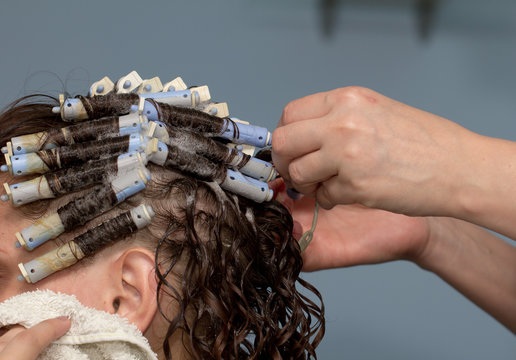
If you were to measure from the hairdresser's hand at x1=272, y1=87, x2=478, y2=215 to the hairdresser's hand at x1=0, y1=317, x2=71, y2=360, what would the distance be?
46cm

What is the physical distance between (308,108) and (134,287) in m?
0.44

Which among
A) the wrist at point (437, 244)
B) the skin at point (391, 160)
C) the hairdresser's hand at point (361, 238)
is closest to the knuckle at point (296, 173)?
the skin at point (391, 160)

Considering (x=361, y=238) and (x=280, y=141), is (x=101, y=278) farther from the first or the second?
(x=361, y=238)

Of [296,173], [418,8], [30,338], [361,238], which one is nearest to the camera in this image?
[30,338]

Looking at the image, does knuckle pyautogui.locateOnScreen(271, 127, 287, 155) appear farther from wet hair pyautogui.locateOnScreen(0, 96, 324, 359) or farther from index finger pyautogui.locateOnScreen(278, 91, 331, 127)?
wet hair pyautogui.locateOnScreen(0, 96, 324, 359)

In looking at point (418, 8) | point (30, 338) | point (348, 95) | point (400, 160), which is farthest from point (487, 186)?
point (418, 8)

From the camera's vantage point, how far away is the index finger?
93cm

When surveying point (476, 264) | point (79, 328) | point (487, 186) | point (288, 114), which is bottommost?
point (476, 264)

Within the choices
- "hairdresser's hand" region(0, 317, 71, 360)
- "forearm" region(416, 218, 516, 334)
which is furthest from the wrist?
"hairdresser's hand" region(0, 317, 71, 360)

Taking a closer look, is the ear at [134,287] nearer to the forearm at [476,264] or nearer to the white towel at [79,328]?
the white towel at [79,328]

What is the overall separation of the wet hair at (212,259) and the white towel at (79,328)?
0.07 meters

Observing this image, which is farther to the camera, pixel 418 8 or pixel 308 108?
pixel 418 8

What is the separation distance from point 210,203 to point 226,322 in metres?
0.22

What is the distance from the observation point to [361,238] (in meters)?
1.34
